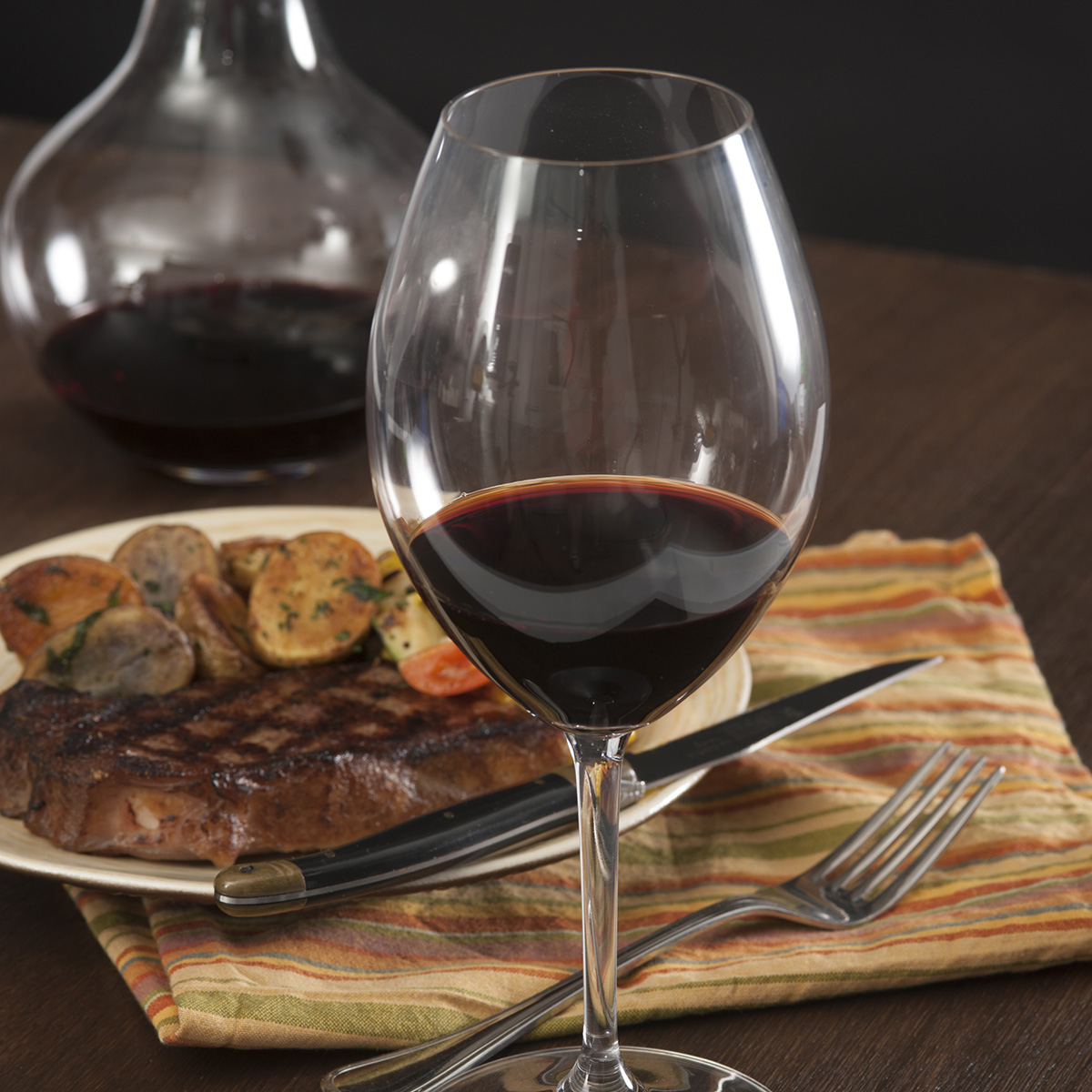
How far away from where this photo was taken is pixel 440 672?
3.28ft

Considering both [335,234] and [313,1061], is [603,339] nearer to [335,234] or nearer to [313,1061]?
[313,1061]

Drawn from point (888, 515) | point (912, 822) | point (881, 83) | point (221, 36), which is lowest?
point (881, 83)

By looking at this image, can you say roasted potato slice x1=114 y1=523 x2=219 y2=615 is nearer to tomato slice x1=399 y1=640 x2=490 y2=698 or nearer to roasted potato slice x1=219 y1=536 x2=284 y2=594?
roasted potato slice x1=219 y1=536 x2=284 y2=594

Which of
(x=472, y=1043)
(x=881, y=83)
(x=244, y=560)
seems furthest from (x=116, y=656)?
(x=881, y=83)

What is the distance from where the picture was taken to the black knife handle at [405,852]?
770mm

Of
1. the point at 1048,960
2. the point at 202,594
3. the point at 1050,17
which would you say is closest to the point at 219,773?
the point at 202,594

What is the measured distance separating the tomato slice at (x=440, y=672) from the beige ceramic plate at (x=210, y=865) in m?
0.14

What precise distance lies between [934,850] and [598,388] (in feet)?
1.64

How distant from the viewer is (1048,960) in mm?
851

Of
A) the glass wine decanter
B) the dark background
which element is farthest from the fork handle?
the dark background

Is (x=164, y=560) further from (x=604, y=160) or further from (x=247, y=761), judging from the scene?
(x=604, y=160)

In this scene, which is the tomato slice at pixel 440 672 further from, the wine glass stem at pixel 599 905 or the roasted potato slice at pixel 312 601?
the wine glass stem at pixel 599 905

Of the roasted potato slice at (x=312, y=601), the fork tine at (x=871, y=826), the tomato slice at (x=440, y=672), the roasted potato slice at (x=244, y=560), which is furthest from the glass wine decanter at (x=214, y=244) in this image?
the fork tine at (x=871, y=826)

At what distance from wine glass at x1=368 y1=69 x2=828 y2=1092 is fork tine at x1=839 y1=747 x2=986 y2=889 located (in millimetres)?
312
